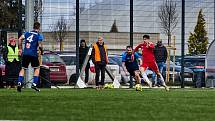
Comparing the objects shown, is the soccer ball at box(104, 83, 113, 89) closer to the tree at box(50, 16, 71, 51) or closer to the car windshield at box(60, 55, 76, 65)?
the car windshield at box(60, 55, 76, 65)

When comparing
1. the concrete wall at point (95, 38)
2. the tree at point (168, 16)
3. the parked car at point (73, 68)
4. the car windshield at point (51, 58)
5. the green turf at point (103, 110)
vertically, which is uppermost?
the tree at point (168, 16)

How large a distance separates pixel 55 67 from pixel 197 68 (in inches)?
264

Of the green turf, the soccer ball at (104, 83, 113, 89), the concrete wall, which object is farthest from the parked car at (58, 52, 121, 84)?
the green turf

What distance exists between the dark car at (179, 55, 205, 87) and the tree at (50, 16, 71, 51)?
5697 millimetres

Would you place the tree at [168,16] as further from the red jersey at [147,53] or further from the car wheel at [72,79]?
the red jersey at [147,53]

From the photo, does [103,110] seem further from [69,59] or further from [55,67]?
[69,59]

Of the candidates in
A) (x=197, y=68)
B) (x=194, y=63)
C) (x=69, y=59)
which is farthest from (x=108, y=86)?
(x=194, y=63)

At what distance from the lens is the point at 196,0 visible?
85.3ft

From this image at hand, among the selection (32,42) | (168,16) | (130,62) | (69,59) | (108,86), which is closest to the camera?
(32,42)

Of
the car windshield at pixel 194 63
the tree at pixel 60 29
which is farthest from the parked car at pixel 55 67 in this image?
the car windshield at pixel 194 63

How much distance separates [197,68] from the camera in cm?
2822

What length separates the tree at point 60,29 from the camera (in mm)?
25250

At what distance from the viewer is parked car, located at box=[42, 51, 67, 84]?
83.1ft

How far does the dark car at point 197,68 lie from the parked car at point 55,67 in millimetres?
5351
